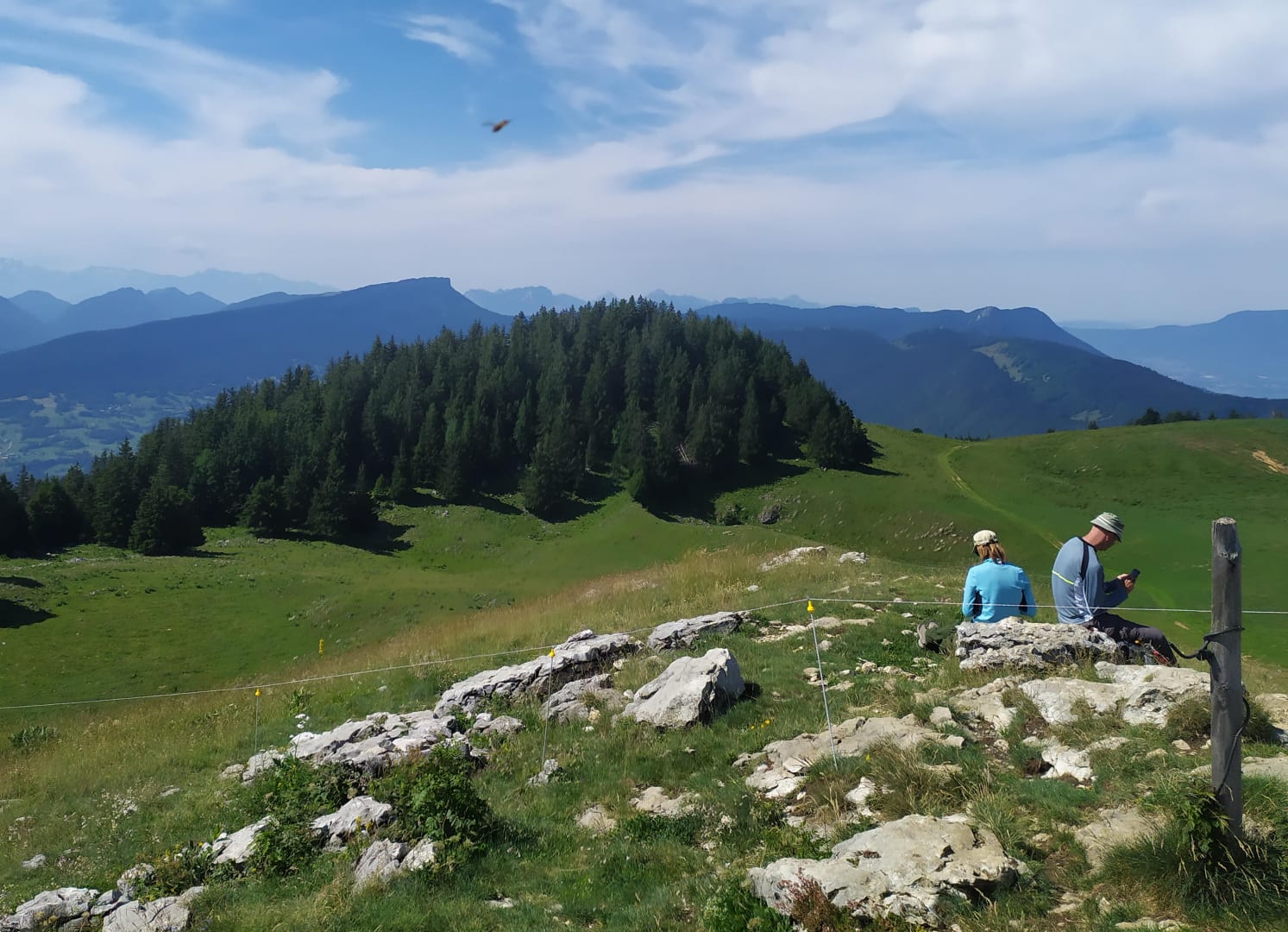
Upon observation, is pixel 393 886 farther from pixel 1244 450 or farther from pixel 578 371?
pixel 578 371

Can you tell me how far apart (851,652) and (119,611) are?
123 feet

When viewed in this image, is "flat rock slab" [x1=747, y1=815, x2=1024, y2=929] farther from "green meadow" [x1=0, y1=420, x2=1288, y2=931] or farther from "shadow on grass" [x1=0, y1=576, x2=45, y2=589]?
"shadow on grass" [x1=0, y1=576, x2=45, y2=589]

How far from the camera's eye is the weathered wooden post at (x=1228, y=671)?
4.99m

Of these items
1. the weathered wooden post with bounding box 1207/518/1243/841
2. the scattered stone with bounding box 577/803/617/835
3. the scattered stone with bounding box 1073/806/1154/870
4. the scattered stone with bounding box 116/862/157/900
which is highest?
the weathered wooden post with bounding box 1207/518/1243/841

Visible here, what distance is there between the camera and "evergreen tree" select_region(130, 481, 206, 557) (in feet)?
194

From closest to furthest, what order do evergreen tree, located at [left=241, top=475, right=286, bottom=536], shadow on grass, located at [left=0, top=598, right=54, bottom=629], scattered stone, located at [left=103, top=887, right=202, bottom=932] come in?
scattered stone, located at [left=103, top=887, right=202, bottom=932] → shadow on grass, located at [left=0, top=598, right=54, bottom=629] → evergreen tree, located at [left=241, top=475, right=286, bottom=536]

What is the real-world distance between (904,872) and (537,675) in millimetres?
8732

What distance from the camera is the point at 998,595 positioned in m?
11.5

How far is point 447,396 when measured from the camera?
99250 millimetres

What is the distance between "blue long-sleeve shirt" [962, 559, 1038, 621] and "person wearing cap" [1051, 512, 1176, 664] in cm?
51

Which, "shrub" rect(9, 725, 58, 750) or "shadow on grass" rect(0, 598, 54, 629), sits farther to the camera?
"shadow on grass" rect(0, 598, 54, 629)

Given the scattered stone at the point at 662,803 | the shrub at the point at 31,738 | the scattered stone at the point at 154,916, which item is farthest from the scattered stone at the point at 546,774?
the shrub at the point at 31,738

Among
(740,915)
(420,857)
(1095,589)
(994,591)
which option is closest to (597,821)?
(420,857)

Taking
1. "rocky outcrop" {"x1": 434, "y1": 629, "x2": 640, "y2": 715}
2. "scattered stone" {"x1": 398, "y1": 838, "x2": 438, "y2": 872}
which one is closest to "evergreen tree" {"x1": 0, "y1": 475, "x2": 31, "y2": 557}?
"rocky outcrop" {"x1": 434, "y1": 629, "x2": 640, "y2": 715}
